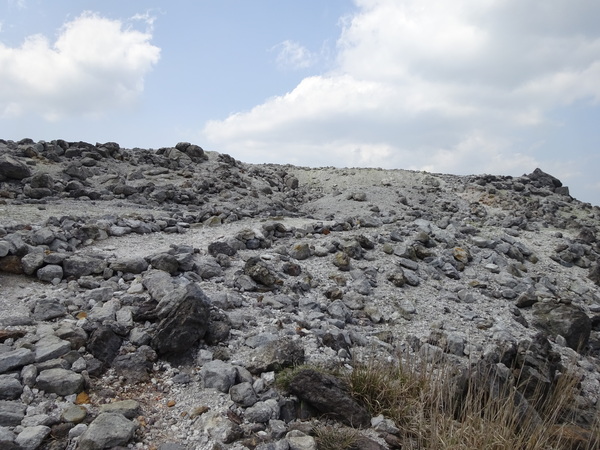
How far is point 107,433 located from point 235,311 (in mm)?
2317

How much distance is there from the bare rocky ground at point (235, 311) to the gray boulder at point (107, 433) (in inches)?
0.4

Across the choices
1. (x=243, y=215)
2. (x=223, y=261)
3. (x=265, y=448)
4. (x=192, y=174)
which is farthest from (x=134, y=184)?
(x=265, y=448)

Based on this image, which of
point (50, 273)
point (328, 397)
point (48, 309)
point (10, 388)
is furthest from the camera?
point (50, 273)

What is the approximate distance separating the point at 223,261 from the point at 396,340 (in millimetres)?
2577

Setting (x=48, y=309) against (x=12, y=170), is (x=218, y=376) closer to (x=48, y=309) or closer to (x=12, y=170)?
(x=48, y=309)

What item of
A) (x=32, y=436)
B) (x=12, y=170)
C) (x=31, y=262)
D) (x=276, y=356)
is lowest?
(x=32, y=436)

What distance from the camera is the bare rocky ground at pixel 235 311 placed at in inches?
137

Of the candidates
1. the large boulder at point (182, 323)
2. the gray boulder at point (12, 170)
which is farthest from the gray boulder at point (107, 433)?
the gray boulder at point (12, 170)

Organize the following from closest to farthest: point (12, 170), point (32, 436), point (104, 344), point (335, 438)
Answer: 1. point (32, 436)
2. point (335, 438)
3. point (104, 344)
4. point (12, 170)

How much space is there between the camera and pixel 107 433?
10.0 feet

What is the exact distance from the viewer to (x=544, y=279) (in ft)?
29.0

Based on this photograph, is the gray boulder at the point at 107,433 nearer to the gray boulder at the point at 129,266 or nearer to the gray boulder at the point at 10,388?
the gray boulder at the point at 10,388

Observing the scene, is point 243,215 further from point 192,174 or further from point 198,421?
point 198,421

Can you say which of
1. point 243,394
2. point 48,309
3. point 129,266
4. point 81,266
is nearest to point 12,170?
point 81,266
